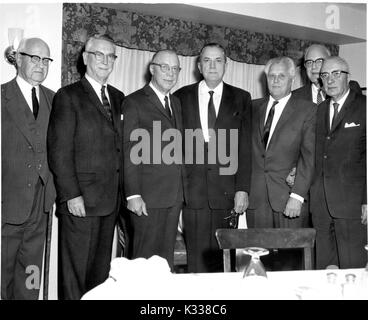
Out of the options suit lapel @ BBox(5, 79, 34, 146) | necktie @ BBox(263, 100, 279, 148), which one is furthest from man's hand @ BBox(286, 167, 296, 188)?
suit lapel @ BBox(5, 79, 34, 146)

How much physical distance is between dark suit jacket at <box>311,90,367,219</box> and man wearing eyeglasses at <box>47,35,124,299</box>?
52.4 inches

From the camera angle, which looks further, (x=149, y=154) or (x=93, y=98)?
(x=149, y=154)

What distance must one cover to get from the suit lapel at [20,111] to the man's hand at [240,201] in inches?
53.6

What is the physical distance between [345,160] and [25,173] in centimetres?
200

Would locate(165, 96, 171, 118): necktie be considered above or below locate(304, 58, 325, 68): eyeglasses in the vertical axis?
below

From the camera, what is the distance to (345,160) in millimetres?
3211

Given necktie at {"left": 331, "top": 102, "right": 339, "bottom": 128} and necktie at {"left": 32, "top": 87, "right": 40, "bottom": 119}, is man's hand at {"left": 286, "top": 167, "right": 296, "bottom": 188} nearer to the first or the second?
necktie at {"left": 331, "top": 102, "right": 339, "bottom": 128}

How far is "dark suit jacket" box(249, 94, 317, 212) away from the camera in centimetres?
333

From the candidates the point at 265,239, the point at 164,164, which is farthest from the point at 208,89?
the point at 265,239

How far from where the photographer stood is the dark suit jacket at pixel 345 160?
10.5ft

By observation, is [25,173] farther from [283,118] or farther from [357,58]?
[357,58]

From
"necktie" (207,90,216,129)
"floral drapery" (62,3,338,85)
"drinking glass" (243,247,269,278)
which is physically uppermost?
"floral drapery" (62,3,338,85)

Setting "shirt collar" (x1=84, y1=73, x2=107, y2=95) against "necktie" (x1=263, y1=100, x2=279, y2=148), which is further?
"necktie" (x1=263, y1=100, x2=279, y2=148)

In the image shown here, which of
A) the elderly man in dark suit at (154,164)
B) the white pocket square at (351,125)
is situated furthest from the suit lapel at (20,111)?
the white pocket square at (351,125)
